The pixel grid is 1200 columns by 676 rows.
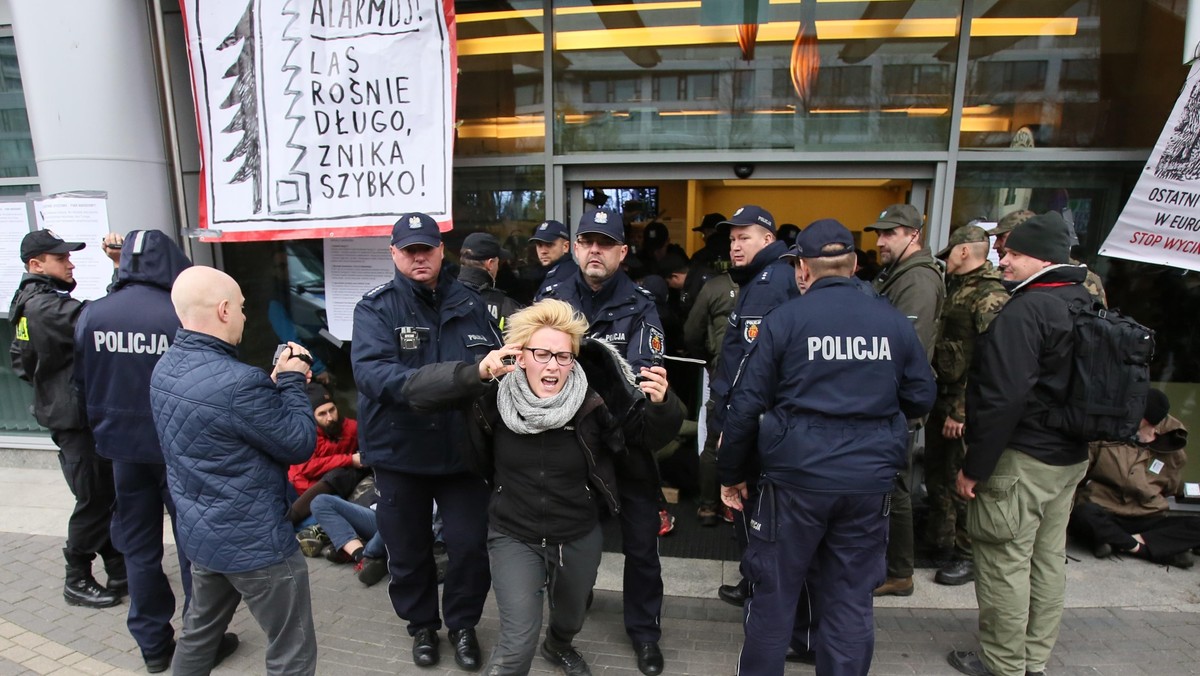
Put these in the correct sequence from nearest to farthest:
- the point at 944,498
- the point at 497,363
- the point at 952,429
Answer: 1. the point at 497,363
2. the point at 952,429
3. the point at 944,498

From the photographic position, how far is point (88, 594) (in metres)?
3.77

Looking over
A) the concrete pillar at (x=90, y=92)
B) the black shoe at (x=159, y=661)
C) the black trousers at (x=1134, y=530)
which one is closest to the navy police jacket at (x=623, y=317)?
the black shoe at (x=159, y=661)

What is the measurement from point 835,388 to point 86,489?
13.5ft

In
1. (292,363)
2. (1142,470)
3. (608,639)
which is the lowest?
(608,639)

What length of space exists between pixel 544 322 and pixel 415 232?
866mm

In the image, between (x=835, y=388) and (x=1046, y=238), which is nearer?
(x=835, y=388)

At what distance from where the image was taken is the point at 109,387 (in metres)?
3.10

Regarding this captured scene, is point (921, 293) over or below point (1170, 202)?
below

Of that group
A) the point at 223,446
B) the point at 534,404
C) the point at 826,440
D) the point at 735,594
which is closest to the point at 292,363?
the point at 223,446

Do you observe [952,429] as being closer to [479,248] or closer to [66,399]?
[479,248]

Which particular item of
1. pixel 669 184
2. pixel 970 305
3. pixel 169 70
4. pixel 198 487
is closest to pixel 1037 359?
pixel 970 305

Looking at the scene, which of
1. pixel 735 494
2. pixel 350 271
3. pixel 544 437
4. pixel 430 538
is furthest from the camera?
pixel 350 271

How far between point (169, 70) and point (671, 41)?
390 centimetres

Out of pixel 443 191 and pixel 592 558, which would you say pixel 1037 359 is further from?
pixel 443 191
